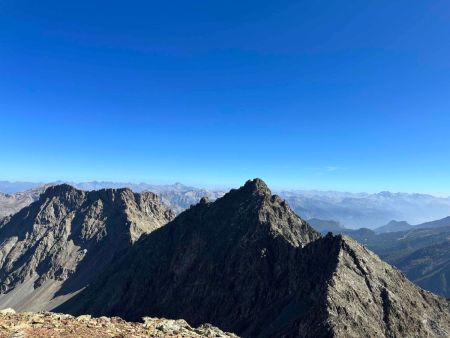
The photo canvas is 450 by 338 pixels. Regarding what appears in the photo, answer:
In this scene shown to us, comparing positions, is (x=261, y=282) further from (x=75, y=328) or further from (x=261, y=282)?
(x=75, y=328)

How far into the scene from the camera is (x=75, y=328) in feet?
117

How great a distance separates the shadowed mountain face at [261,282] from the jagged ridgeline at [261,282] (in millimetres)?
316

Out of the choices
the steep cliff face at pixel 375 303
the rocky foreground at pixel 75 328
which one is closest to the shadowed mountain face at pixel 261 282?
the steep cliff face at pixel 375 303

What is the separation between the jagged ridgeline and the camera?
291ft

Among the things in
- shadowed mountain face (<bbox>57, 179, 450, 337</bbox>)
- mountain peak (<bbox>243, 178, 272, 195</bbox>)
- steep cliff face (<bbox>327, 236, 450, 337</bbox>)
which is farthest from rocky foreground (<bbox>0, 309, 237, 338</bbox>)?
mountain peak (<bbox>243, 178, 272, 195</bbox>)

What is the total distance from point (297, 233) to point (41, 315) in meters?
124

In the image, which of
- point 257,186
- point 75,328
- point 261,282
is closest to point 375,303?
point 261,282

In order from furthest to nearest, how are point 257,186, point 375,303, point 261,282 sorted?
1. point 257,186
2. point 261,282
3. point 375,303

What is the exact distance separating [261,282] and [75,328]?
93027 millimetres

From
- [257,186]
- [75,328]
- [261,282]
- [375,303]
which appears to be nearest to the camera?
[75,328]

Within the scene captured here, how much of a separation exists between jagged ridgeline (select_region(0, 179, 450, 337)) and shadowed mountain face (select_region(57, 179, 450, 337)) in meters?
0.32

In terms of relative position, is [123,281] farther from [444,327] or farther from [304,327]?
[444,327]

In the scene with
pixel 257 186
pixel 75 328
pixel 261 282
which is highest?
pixel 257 186

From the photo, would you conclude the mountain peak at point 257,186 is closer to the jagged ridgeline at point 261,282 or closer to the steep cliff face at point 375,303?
the jagged ridgeline at point 261,282
